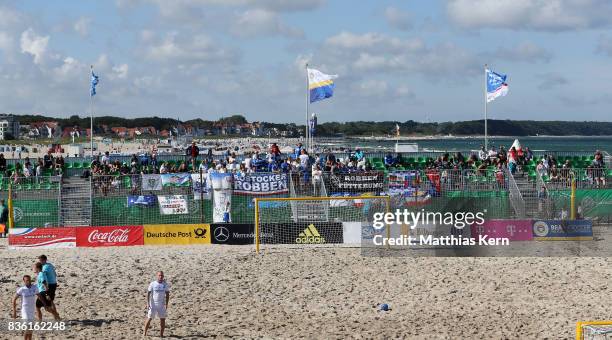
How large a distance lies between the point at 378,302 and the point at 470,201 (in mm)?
9862

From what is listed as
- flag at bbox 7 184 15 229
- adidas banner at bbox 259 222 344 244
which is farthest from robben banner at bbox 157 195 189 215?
flag at bbox 7 184 15 229

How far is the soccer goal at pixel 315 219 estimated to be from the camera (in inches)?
960

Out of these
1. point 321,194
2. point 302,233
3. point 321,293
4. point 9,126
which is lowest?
point 321,293

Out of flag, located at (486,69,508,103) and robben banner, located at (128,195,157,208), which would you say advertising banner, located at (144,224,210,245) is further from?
flag, located at (486,69,508,103)

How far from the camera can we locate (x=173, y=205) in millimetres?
26828

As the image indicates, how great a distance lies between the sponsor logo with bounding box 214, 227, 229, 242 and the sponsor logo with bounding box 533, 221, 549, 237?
9560 millimetres

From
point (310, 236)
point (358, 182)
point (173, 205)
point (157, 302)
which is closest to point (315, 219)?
point (310, 236)

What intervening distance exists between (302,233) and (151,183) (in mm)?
6105

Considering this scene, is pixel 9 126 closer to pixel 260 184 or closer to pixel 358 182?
pixel 260 184

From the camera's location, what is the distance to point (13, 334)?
1472cm

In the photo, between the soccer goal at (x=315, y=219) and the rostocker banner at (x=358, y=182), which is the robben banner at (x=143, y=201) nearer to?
the soccer goal at (x=315, y=219)

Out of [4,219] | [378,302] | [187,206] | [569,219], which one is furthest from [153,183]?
[569,219]

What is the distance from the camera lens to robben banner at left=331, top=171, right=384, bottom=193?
26516 millimetres

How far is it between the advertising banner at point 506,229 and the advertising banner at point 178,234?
833cm
